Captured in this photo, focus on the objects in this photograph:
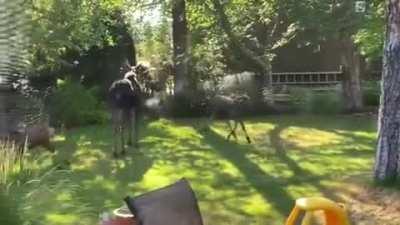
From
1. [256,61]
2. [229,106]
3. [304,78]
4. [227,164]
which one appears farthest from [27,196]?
[304,78]

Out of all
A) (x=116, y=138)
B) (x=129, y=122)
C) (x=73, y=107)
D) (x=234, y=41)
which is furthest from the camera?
(x=234, y=41)

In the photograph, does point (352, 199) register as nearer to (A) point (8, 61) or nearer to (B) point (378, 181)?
(B) point (378, 181)

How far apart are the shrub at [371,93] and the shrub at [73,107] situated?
7.79 m

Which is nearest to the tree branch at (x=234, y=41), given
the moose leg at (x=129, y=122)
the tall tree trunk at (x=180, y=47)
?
the tall tree trunk at (x=180, y=47)

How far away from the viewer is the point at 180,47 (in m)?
20.4

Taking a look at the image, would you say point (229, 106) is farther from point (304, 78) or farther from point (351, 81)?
point (304, 78)

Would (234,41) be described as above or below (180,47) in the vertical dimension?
above

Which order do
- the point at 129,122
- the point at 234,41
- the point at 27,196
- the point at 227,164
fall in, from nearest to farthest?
the point at 27,196
the point at 227,164
the point at 129,122
the point at 234,41

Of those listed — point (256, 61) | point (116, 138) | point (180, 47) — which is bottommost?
point (116, 138)

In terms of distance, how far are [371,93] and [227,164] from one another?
11.1 metres

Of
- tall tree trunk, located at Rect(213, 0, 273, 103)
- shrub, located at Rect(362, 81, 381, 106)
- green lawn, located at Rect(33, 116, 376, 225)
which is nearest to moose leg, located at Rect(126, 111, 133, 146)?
green lawn, located at Rect(33, 116, 376, 225)

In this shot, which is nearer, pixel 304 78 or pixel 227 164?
pixel 227 164

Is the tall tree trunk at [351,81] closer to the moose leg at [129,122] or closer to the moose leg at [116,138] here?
the moose leg at [129,122]

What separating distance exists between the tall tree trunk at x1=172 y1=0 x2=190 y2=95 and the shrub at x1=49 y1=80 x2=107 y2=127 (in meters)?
2.37
